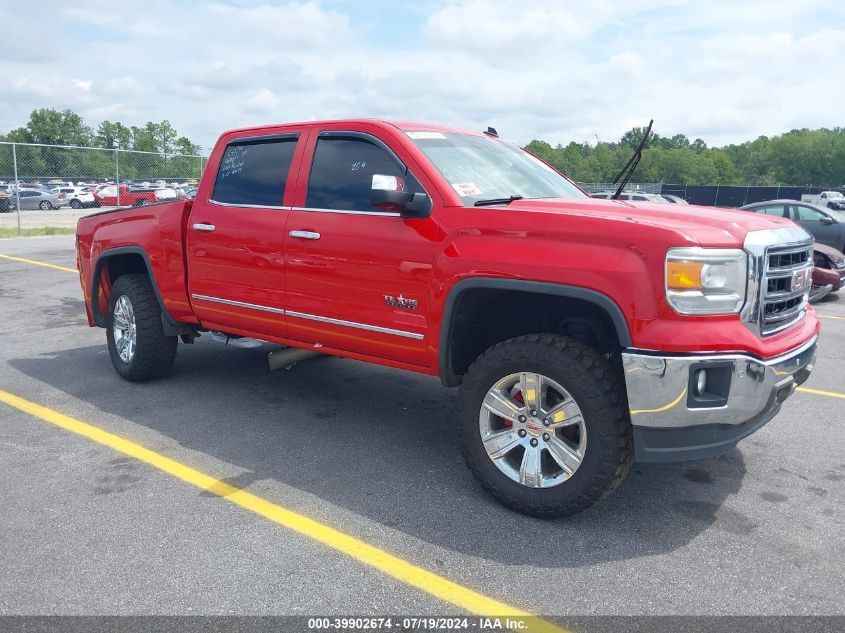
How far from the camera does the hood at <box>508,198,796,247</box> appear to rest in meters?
3.25

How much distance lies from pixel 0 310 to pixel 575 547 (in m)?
8.05

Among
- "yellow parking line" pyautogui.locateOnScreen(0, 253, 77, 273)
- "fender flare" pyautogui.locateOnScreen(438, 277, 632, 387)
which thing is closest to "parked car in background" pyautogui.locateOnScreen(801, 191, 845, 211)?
"yellow parking line" pyautogui.locateOnScreen(0, 253, 77, 273)

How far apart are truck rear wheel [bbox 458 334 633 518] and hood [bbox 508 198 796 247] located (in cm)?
65

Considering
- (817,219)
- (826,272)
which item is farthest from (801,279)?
(817,219)

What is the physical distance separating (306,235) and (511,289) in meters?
1.48

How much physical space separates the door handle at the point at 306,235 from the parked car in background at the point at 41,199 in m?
31.0

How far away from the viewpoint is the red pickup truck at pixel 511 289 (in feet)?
10.5

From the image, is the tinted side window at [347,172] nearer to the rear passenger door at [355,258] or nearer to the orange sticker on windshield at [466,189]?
the rear passenger door at [355,258]

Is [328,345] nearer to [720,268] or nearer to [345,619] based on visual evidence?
[345,619]

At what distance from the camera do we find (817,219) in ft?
48.8

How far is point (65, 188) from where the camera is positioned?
29.8 meters

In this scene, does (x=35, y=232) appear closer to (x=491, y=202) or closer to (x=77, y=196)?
(x=77, y=196)

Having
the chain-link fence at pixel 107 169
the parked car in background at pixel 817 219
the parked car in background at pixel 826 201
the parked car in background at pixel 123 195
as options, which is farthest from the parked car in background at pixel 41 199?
the parked car in background at pixel 826 201

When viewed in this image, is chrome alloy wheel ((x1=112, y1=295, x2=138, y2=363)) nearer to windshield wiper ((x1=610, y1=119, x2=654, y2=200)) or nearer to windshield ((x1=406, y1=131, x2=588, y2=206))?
windshield ((x1=406, y1=131, x2=588, y2=206))
